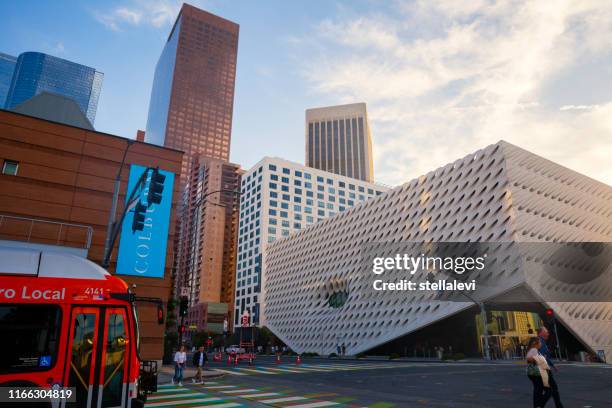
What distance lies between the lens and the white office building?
109 m

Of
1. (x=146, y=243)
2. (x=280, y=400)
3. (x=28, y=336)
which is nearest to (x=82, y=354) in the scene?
(x=28, y=336)

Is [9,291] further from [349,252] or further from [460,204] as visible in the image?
[349,252]

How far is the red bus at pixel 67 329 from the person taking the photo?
280 inches

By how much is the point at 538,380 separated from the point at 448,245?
138ft

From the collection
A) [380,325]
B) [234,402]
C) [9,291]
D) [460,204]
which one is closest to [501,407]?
[234,402]

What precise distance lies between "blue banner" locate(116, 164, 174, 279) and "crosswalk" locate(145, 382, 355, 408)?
12136 mm

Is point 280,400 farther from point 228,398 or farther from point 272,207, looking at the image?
point 272,207

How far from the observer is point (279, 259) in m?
98.2

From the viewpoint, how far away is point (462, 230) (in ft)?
158

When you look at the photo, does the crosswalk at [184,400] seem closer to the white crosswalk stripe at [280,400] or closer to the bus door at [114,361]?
the white crosswalk stripe at [280,400]

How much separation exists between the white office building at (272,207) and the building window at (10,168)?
83.5 meters

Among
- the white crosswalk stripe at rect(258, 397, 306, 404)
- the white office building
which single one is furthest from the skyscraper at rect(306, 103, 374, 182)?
the white crosswalk stripe at rect(258, 397, 306, 404)

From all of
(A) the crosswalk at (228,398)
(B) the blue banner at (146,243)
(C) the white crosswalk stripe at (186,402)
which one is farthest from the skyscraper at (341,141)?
(C) the white crosswalk stripe at (186,402)

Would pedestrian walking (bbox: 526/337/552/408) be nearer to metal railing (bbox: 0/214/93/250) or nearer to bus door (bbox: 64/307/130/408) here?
bus door (bbox: 64/307/130/408)
